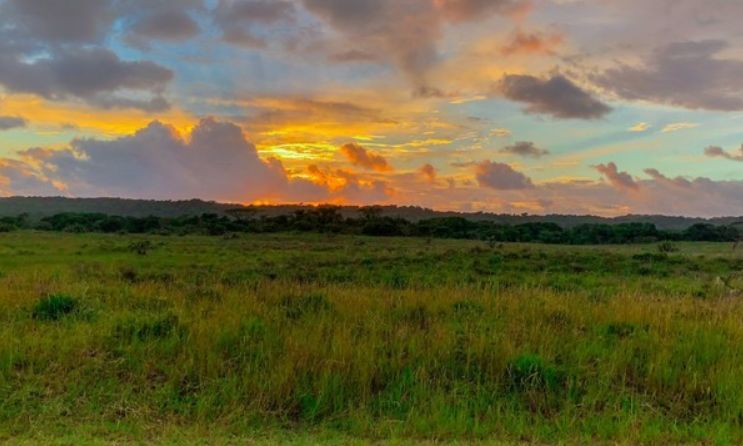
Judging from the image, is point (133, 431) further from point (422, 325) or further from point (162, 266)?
point (162, 266)

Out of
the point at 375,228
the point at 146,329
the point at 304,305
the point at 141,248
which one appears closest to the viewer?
the point at 146,329

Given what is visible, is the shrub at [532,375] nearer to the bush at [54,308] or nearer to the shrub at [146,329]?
the shrub at [146,329]

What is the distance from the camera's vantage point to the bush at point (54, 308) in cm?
1076

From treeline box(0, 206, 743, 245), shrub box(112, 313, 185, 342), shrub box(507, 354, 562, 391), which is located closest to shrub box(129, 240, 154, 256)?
treeline box(0, 206, 743, 245)

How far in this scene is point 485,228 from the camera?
8494 centimetres

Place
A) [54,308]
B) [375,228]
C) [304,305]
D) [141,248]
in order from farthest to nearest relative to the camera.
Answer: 1. [375,228]
2. [141,248]
3. [304,305]
4. [54,308]

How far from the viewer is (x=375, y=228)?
7862 centimetres

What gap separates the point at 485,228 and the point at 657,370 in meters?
77.6

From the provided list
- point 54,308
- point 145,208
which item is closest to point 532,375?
point 54,308

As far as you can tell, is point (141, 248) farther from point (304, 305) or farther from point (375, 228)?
point (375, 228)

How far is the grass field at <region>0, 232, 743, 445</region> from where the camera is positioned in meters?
6.66

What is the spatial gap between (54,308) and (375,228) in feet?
223

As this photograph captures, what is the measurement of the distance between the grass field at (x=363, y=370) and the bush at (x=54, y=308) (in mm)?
41

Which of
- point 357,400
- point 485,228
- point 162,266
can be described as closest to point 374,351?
point 357,400
